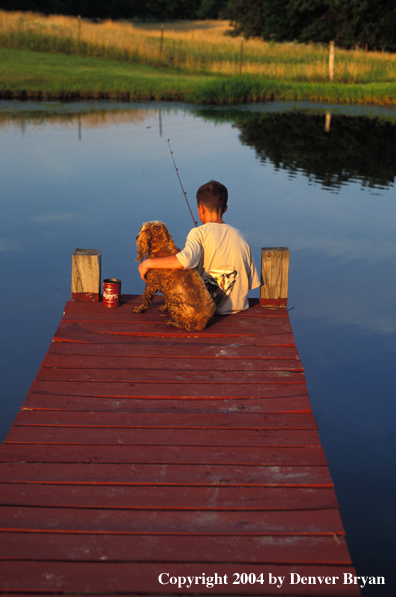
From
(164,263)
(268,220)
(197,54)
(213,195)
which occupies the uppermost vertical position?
(197,54)

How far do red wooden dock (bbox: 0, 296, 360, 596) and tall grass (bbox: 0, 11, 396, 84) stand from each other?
29.0m

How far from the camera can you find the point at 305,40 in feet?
188

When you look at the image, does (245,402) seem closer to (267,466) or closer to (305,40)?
(267,466)

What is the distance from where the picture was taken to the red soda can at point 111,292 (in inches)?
245

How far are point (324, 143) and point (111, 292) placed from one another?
16.4 m

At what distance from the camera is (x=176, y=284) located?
5547 mm

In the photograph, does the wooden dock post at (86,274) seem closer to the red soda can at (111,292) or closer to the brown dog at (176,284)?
the red soda can at (111,292)

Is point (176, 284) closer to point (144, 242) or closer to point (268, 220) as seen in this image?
point (144, 242)

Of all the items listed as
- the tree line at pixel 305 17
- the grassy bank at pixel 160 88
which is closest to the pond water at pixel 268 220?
the grassy bank at pixel 160 88

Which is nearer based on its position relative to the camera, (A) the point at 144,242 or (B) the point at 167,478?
(B) the point at 167,478

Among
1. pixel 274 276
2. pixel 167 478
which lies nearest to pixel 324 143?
pixel 274 276

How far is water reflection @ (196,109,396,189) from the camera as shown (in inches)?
705

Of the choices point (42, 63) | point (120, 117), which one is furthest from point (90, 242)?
point (42, 63)

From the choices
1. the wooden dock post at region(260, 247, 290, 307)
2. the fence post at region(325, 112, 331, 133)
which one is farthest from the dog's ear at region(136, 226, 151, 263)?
the fence post at region(325, 112, 331, 133)
